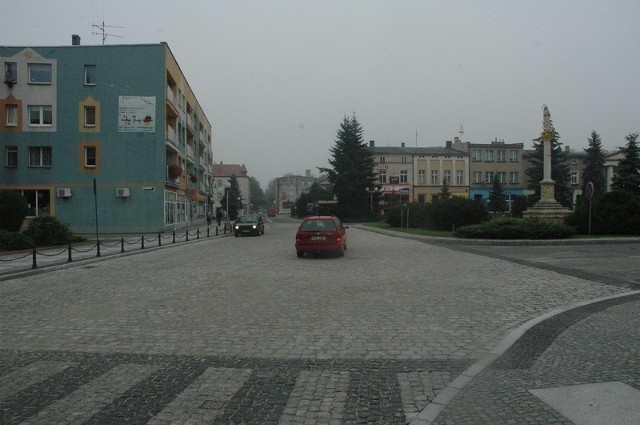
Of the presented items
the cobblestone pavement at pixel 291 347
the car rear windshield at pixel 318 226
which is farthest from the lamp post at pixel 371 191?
the cobblestone pavement at pixel 291 347

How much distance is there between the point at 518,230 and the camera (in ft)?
80.7

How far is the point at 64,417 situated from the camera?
4.31m

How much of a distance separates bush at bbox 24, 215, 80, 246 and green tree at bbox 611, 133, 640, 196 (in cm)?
4418

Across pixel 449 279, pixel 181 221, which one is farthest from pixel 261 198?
pixel 449 279

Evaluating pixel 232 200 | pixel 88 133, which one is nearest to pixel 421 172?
pixel 232 200

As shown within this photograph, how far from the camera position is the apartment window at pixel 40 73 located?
36.7m

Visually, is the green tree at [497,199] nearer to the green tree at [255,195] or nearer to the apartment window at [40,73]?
the apartment window at [40,73]

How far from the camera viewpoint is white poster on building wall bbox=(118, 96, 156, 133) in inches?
1460

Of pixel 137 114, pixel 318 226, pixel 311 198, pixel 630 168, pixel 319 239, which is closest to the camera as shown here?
pixel 319 239

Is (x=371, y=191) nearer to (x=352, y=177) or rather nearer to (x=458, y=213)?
(x=352, y=177)

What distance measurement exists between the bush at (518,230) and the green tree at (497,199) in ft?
162

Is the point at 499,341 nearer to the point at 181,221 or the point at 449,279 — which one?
the point at 449,279

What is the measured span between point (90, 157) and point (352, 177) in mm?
36476

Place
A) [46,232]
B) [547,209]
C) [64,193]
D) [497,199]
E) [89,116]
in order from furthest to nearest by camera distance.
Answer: [497,199] → [89,116] → [64,193] → [547,209] → [46,232]
